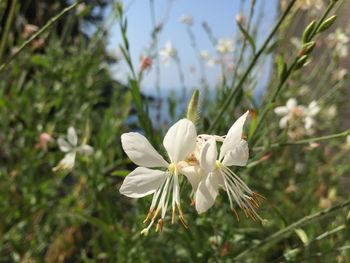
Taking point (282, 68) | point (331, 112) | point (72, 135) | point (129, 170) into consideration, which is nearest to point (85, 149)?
point (72, 135)

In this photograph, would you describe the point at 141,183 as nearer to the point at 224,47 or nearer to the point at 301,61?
the point at 301,61

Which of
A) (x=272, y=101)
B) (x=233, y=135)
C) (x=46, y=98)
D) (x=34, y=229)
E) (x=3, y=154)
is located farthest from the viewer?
(x=3, y=154)

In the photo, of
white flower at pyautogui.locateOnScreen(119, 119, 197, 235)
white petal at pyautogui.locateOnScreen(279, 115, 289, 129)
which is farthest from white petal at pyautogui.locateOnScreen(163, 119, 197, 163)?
white petal at pyautogui.locateOnScreen(279, 115, 289, 129)

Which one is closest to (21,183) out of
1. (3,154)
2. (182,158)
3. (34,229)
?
(34,229)

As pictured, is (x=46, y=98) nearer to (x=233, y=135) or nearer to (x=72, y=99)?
(x=72, y=99)

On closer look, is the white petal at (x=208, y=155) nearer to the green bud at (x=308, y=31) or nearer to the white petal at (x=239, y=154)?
the white petal at (x=239, y=154)

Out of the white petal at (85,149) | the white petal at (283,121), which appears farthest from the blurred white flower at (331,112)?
the white petal at (85,149)

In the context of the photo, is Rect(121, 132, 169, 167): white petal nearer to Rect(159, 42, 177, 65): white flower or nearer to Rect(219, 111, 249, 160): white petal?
Rect(219, 111, 249, 160): white petal
